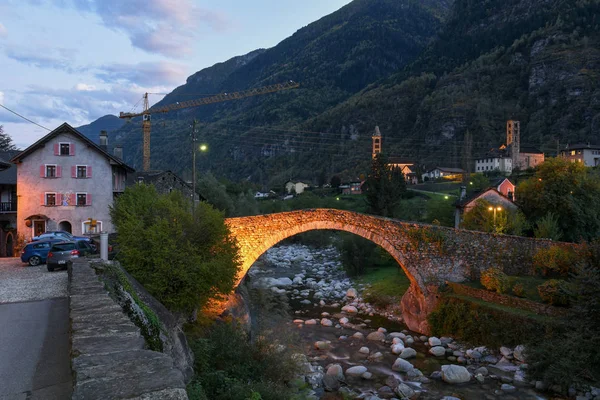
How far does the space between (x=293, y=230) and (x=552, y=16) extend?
135351 mm

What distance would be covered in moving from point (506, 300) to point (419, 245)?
489cm

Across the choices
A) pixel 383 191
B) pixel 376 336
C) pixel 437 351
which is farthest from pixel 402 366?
pixel 383 191

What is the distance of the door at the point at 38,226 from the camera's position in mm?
27422

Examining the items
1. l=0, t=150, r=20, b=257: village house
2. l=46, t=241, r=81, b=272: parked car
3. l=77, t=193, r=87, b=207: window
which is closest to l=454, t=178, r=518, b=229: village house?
l=46, t=241, r=81, b=272: parked car

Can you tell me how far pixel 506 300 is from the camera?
1809 centimetres

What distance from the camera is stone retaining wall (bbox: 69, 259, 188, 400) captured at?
3182mm

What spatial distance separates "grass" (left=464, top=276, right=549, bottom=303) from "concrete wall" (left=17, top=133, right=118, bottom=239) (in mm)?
23785

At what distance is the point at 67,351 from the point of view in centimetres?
589

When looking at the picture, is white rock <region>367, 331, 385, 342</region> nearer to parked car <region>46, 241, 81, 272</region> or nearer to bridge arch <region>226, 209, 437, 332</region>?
bridge arch <region>226, 209, 437, 332</region>

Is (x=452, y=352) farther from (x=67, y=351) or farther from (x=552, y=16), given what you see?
(x=552, y=16)

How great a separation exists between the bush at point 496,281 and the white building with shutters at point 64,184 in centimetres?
2312

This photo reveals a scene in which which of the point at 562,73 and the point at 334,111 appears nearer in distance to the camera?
the point at 562,73

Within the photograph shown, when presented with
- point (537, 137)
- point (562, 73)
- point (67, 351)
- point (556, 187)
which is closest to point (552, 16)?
point (562, 73)

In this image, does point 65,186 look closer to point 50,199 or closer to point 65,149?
point 50,199
